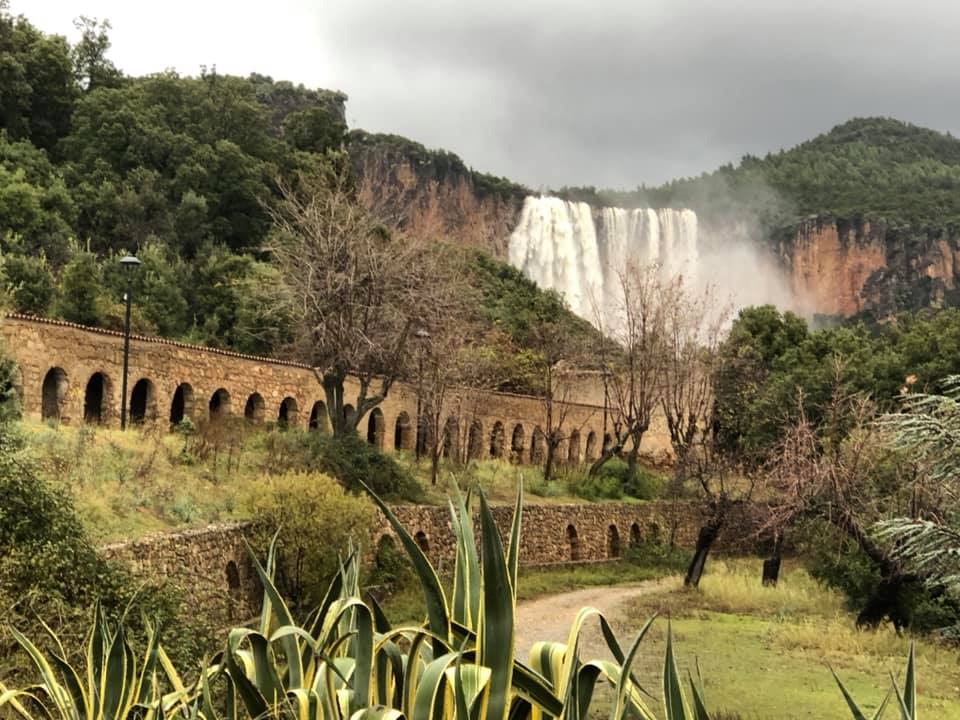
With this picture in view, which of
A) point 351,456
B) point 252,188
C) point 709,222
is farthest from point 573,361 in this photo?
point 709,222

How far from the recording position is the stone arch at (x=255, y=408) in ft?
78.8

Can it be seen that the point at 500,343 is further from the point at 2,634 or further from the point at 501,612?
the point at 501,612

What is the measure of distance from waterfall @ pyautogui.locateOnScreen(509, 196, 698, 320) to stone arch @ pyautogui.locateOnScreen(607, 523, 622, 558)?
3509 centimetres

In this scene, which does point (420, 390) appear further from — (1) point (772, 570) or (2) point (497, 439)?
(1) point (772, 570)

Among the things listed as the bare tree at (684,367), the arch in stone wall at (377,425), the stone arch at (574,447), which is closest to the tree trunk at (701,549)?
the bare tree at (684,367)

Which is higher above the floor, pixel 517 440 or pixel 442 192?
pixel 442 192

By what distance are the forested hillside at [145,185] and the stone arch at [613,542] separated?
36.9 feet

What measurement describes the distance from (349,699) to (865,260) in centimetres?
8766

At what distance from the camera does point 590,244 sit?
64.1 metres

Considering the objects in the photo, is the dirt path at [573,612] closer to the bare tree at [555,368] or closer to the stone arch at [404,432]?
the stone arch at [404,432]

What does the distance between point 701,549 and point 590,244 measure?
44.6 metres

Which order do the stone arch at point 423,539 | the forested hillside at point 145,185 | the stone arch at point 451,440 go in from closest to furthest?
the stone arch at point 423,539
the stone arch at point 451,440
the forested hillside at point 145,185

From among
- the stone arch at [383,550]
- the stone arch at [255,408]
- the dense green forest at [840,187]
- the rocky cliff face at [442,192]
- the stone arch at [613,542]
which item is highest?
the dense green forest at [840,187]

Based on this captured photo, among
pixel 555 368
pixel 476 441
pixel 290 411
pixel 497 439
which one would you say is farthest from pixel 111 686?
pixel 555 368
